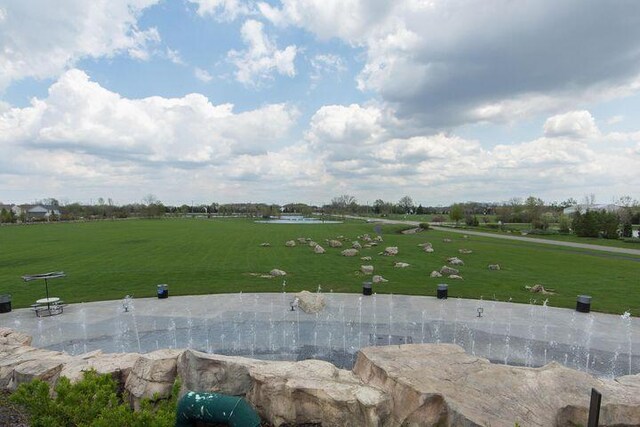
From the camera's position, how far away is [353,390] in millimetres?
6289

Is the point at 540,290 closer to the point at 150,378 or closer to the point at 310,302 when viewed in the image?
the point at 310,302

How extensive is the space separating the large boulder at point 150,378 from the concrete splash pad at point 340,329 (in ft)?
13.7

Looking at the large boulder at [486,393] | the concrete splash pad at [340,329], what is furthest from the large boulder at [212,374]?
the concrete splash pad at [340,329]

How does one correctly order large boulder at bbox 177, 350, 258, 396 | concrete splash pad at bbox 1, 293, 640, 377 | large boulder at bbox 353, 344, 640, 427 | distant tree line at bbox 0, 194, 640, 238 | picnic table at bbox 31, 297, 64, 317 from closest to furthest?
large boulder at bbox 353, 344, 640, 427, large boulder at bbox 177, 350, 258, 396, concrete splash pad at bbox 1, 293, 640, 377, picnic table at bbox 31, 297, 64, 317, distant tree line at bbox 0, 194, 640, 238

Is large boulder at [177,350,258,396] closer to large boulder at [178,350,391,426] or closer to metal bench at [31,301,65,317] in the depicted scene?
large boulder at [178,350,391,426]

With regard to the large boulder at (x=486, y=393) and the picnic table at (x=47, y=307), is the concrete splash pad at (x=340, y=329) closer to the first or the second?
the picnic table at (x=47, y=307)

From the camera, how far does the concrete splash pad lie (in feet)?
36.9

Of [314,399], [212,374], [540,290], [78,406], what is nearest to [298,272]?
[540,290]

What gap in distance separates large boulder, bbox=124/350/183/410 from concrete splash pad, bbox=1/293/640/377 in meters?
4.18

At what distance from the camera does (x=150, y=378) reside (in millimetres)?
6703

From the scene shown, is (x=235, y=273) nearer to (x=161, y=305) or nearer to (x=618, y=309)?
(x=161, y=305)

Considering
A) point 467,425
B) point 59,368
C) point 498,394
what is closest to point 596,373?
point 498,394

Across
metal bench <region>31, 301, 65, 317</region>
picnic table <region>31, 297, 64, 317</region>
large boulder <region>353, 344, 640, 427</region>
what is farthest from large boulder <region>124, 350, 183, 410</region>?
metal bench <region>31, 301, 65, 317</region>

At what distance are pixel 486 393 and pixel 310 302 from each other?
379 inches
